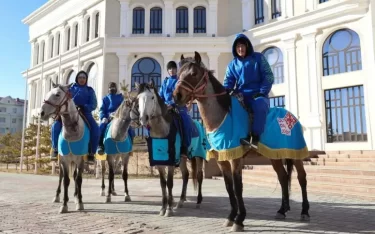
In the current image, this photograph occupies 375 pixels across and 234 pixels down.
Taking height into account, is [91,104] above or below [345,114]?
below

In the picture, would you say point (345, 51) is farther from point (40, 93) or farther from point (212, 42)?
point (40, 93)

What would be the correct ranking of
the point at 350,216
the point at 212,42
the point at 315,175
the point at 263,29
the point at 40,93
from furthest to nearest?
the point at 40,93 → the point at 212,42 → the point at 263,29 → the point at 315,175 → the point at 350,216

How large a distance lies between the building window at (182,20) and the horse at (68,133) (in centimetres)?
2549

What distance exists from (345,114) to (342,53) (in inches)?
175

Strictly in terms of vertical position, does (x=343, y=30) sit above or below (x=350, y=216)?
above

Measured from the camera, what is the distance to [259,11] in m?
29.5

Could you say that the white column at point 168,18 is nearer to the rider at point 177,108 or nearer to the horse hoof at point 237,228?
the rider at point 177,108

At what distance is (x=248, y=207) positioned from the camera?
7641mm

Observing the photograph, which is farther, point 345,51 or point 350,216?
point 345,51

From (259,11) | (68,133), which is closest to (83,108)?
(68,133)

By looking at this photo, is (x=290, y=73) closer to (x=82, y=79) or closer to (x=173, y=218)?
(x=82, y=79)

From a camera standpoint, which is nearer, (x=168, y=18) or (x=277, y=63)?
(x=277, y=63)

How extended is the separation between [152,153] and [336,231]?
3.59 m

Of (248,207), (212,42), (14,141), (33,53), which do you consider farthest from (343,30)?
(33,53)
